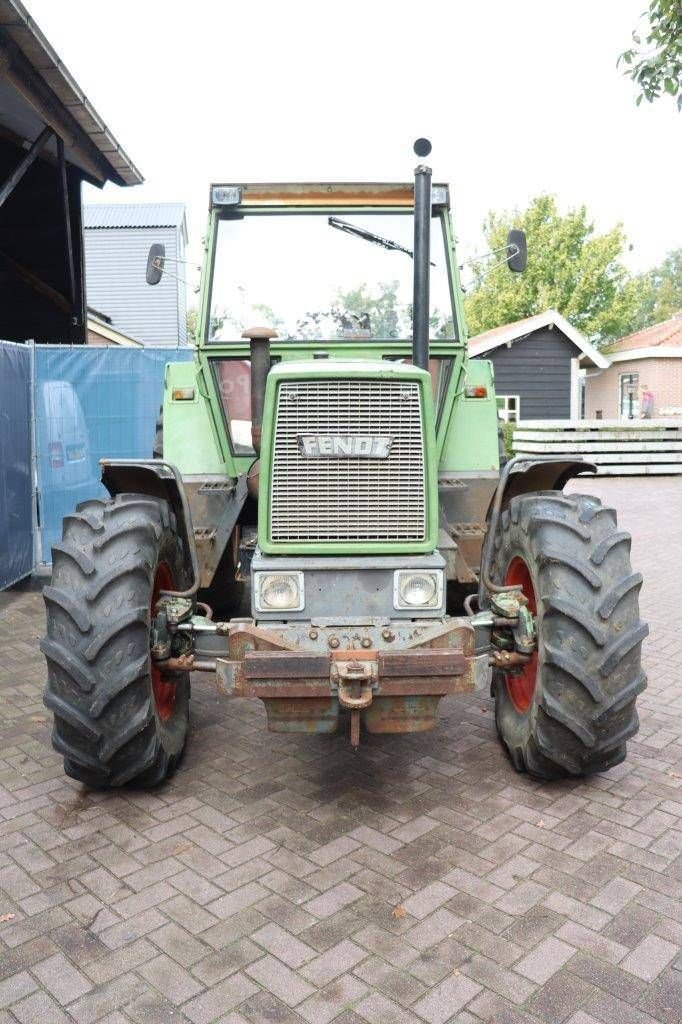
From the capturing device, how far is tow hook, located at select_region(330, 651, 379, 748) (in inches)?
130

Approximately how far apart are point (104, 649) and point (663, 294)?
74.7 meters

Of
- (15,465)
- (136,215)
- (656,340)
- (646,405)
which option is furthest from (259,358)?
(136,215)

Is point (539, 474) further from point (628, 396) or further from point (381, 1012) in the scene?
point (628, 396)

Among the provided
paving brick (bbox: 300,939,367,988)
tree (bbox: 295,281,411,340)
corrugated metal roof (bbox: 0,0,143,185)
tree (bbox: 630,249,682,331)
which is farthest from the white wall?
tree (bbox: 630,249,682,331)

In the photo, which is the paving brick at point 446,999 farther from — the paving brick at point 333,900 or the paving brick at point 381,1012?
the paving brick at point 333,900

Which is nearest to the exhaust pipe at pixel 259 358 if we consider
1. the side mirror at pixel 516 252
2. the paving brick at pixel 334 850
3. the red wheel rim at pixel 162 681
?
the red wheel rim at pixel 162 681

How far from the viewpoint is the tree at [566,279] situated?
36281 millimetres

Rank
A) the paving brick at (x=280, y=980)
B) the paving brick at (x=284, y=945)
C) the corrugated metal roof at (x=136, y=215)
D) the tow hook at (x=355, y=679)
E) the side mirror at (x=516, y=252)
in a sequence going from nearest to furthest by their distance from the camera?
the paving brick at (x=280, y=980)
the paving brick at (x=284, y=945)
the tow hook at (x=355, y=679)
the side mirror at (x=516, y=252)
the corrugated metal roof at (x=136, y=215)

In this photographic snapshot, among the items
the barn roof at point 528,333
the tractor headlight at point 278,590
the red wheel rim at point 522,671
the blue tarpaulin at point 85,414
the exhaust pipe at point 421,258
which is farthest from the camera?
the barn roof at point 528,333

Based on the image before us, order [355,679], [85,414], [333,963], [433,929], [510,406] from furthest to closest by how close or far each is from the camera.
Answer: [510,406]
[85,414]
[355,679]
[433,929]
[333,963]

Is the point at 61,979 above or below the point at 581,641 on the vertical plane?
below

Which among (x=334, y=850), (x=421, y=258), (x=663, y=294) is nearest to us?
(x=334, y=850)

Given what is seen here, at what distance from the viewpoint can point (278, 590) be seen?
362 centimetres

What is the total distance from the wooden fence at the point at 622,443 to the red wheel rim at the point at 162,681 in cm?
1480
